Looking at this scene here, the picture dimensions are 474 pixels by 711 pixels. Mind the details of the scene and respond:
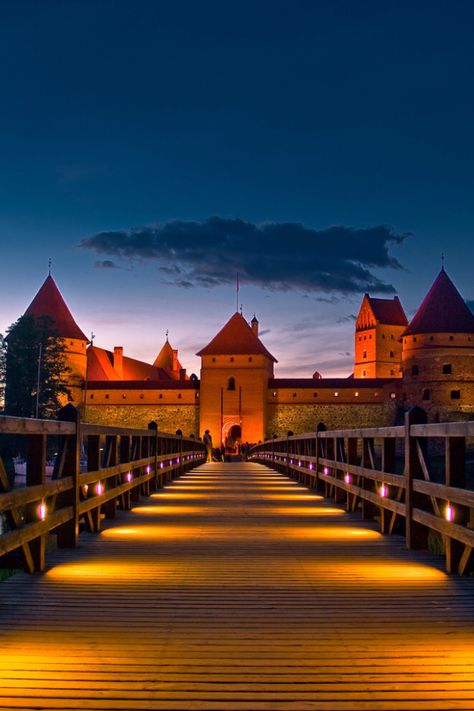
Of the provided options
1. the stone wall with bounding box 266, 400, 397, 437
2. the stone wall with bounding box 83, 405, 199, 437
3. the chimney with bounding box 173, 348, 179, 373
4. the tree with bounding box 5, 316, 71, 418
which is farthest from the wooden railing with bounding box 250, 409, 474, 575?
the chimney with bounding box 173, 348, 179, 373

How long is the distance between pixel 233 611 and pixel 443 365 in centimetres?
5595

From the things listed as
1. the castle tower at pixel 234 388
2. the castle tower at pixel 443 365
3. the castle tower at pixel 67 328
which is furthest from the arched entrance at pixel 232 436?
the castle tower at pixel 443 365

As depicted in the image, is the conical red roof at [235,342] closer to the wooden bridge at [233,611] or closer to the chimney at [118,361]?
the chimney at [118,361]

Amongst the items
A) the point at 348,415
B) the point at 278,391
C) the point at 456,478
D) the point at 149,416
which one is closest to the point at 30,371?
the point at 149,416

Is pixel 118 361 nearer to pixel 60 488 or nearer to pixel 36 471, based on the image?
pixel 60 488

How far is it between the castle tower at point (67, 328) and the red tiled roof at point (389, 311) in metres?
36.5

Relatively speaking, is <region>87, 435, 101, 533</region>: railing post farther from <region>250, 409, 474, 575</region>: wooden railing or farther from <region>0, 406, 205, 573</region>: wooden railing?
<region>250, 409, 474, 575</region>: wooden railing

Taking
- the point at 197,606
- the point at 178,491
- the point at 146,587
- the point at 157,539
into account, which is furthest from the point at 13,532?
the point at 178,491

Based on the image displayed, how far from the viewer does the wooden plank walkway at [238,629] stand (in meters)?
2.88

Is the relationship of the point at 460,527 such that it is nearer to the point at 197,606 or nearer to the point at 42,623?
the point at 197,606

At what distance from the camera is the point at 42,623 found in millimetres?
3879

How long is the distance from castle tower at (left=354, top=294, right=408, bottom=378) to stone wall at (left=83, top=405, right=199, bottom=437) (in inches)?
1241

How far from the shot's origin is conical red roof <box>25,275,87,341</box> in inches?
2456

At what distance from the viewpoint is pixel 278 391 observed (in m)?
59.6
